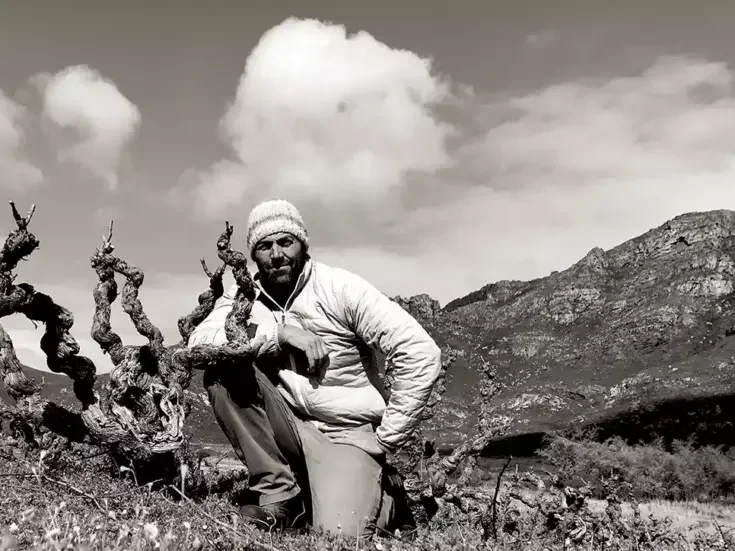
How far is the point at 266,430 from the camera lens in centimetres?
464

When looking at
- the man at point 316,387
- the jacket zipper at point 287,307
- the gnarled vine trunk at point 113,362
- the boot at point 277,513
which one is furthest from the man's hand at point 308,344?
the gnarled vine trunk at point 113,362

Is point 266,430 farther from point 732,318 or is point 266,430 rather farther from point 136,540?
point 732,318

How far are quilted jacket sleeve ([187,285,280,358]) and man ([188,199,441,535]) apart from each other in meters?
0.01

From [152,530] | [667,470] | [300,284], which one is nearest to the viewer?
[152,530]

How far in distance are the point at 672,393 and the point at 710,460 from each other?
26.2m

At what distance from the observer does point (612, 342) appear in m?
76.1

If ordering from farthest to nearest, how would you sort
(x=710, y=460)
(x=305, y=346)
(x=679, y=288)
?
(x=679, y=288) < (x=710, y=460) < (x=305, y=346)

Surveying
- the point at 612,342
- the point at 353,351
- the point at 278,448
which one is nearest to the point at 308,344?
the point at 353,351

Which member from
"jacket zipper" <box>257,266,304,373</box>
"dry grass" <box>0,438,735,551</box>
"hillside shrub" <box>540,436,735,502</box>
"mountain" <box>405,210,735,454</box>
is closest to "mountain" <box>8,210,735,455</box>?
"mountain" <box>405,210,735,454</box>

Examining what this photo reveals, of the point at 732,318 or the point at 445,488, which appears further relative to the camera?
the point at 732,318

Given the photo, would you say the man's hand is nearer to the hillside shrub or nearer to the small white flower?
the small white flower

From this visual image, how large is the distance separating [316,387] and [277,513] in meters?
0.90

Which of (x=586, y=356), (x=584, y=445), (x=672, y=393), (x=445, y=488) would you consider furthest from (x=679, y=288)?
(x=445, y=488)

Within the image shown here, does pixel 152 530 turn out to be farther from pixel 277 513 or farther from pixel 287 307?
pixel 287 307
